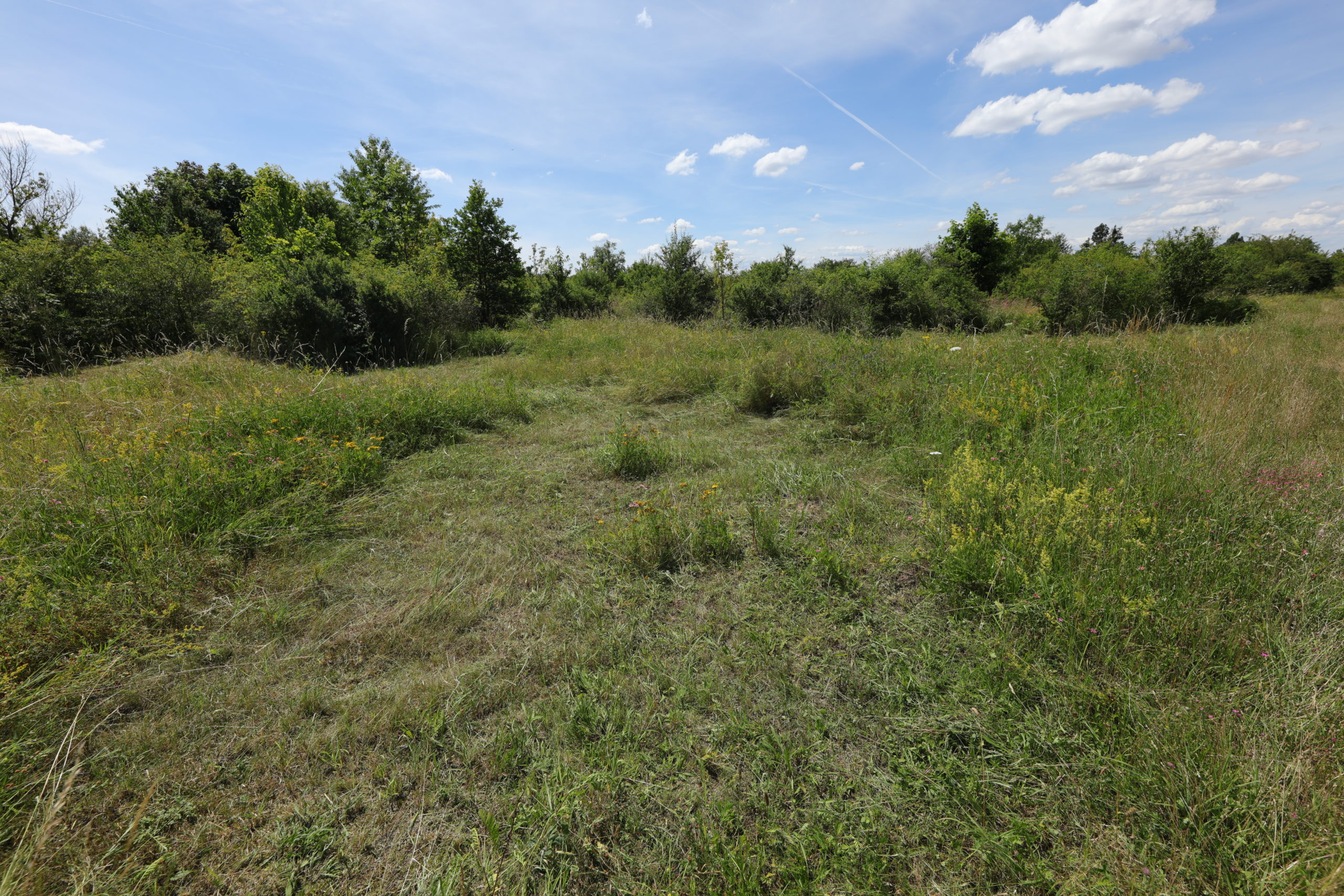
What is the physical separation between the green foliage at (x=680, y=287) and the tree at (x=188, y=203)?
2274 centimetres

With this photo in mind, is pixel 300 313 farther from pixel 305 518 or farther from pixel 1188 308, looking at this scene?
pixel 1188 308

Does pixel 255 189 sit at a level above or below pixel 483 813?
above

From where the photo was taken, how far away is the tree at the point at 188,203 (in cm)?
2569

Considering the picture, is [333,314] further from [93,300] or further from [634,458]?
[634,458]

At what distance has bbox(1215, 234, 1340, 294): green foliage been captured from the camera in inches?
689

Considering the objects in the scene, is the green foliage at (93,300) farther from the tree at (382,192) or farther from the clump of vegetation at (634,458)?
the tree at (382,192)

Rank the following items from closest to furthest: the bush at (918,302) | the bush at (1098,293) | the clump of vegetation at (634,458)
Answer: the clump of vegetation at (634,458) → the bush at (1098,293) → the bush at (918,302)

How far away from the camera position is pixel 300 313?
902 centimetres

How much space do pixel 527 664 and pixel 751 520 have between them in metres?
1.81

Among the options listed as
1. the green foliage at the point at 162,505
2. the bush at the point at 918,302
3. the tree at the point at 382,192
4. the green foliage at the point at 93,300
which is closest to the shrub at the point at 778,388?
the green foliage at the point at 162,505

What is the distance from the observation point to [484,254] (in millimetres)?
14680

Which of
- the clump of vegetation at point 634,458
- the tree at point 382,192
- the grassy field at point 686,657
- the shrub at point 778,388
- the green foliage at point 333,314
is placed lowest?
the grassy field at point 686,657

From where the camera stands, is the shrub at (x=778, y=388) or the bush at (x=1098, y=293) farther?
the bush at (x=1098, y=293)

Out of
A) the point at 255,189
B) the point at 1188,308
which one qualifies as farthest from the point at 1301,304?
the point at 255,189
